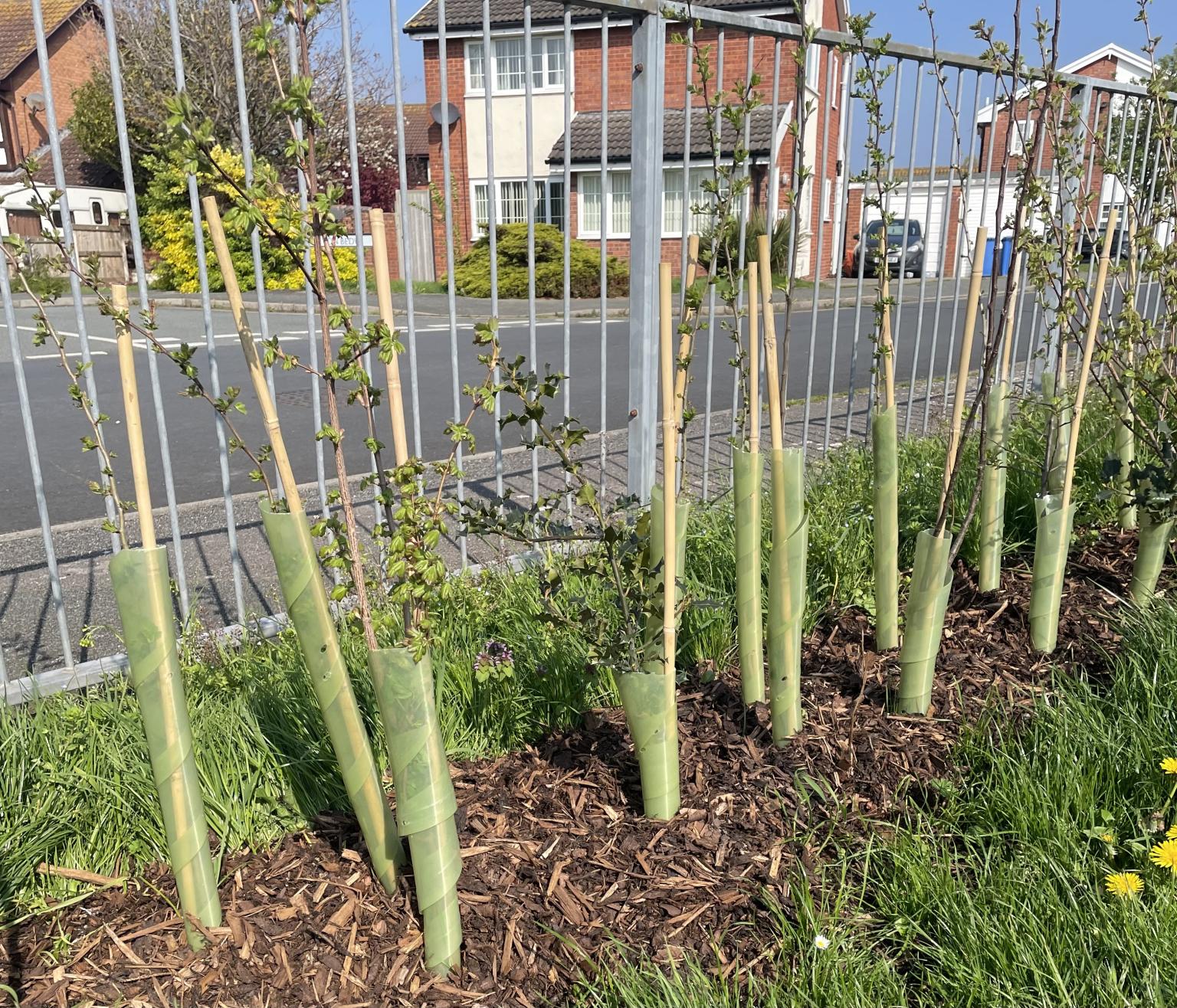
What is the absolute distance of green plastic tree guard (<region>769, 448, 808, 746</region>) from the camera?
218 cm

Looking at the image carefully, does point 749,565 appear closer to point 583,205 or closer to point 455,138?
point 583,205

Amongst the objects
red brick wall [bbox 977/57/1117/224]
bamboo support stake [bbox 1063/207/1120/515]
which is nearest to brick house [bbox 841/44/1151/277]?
red brick wall [bbox 977/57/1117/224]

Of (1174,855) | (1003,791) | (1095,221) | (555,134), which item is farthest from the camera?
(555,134)

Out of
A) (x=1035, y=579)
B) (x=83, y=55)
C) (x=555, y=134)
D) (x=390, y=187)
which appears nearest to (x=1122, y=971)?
(x=1035, y=579)

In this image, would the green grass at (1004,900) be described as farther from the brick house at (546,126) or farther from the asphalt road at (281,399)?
the brick house at (546,126)

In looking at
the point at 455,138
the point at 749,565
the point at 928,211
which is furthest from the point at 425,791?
the point at 455,138

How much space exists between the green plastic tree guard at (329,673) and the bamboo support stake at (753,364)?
3.23 ft

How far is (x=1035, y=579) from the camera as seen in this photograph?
271 centimetres

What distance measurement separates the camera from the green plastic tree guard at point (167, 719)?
5.10 ft

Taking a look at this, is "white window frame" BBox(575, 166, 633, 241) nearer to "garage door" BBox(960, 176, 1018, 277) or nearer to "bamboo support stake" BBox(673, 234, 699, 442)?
"garage door" BBox(960, 176, 1018, 277)

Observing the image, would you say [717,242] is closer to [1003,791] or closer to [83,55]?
[1003,791]

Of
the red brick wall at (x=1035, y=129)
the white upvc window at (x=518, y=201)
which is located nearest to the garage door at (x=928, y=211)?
the red brick wall at (x=1035, y=129)

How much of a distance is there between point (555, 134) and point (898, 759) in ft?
81.4

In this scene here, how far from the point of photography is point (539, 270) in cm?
1980
